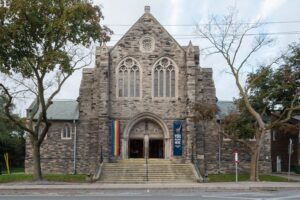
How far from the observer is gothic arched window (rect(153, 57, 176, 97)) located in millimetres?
42719

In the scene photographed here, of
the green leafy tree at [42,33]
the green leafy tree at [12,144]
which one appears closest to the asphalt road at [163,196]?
the green leafy tree at [42,33]

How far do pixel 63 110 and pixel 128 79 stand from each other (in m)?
7.90

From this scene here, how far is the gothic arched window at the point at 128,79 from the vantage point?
1677 inches

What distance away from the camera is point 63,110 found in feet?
154

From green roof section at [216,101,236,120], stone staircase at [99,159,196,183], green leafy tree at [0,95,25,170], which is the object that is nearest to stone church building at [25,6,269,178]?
stone staircase at [99,159,196,183]

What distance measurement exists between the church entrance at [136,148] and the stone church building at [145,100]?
3.4 inches

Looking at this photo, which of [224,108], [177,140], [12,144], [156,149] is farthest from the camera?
[12,144]

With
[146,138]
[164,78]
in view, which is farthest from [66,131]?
[164,78]

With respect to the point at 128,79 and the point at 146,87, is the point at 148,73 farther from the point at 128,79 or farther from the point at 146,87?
the point at 128,79

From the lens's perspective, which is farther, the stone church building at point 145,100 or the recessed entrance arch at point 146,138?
the recessed entrance arch at point 146,138

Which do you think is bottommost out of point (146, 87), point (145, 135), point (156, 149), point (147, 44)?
point (156, 149)

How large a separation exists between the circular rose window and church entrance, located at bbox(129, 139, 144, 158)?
781 cm

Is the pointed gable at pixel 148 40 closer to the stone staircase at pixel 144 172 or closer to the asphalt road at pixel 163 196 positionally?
the stone staircase at pixel 144 172

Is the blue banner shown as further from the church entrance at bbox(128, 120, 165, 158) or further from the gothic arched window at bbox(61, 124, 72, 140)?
the gothic arched window at bbox(61, 124, 72, 140)
